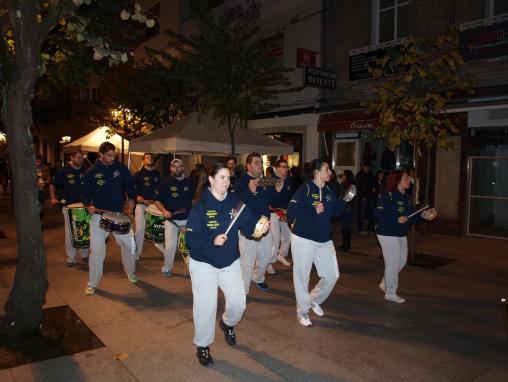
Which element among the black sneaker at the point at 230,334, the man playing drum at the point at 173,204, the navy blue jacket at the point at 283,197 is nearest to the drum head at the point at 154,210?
the man playing drum at the point at 173,204

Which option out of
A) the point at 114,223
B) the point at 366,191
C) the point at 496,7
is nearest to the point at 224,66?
the point at 366,191

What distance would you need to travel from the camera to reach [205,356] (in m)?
4.34

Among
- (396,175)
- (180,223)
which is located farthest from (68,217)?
(396,175)

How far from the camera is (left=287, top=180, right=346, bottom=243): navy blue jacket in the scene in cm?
538

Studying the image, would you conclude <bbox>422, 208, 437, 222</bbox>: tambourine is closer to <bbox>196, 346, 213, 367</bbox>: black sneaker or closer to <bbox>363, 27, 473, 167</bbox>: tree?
<bbox>363, 27, 473, 167</bbox>: tree

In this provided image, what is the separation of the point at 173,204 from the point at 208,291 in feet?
11.2

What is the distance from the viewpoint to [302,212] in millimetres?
5434

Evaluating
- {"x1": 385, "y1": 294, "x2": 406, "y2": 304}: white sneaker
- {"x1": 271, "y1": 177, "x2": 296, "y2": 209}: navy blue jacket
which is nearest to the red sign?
{"x1": 271, "y1": 177, "x2": 296, "y2": 209}: navy blue jacket

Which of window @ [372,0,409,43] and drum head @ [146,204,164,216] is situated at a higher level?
window @ [372,0,409,43]

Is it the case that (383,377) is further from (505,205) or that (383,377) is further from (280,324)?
(505,205)

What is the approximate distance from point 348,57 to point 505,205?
6.62 metres

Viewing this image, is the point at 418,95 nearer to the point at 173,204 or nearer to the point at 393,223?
the point at 393,223

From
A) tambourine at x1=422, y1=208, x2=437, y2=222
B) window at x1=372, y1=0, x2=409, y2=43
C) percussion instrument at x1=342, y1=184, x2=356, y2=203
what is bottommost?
tambourine at x1=422, y1=208, x2=437, y2=222

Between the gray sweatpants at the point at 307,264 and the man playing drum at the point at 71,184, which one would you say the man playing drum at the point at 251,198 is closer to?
the gray sweatpants at the point at 307,264
